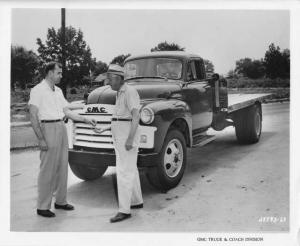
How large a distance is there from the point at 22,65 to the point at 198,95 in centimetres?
263

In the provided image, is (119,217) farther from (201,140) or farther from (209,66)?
(209,66)

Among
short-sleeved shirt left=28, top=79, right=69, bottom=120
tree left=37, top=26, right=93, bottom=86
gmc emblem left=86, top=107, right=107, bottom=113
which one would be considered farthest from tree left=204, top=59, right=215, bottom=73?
short-sleeved shirt left=28, top=79, right=69, bottom=120

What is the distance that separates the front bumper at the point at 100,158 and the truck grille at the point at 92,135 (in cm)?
12

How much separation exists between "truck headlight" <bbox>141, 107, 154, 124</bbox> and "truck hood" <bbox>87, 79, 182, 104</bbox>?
12.4 inches

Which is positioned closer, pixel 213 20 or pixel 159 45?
pixel 213 20

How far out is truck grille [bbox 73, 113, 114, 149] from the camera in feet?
16.4

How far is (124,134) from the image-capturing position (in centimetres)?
453

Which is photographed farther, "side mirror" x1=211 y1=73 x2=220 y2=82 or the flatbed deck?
the flatbed deck

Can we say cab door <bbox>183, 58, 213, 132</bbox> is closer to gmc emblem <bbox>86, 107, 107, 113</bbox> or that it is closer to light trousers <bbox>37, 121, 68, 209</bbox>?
gmc emblem <bbox>86, 107, 107, 113</bbox>

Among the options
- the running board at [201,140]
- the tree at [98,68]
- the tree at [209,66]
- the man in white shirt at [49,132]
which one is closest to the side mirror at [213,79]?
the tree at [209,66]
